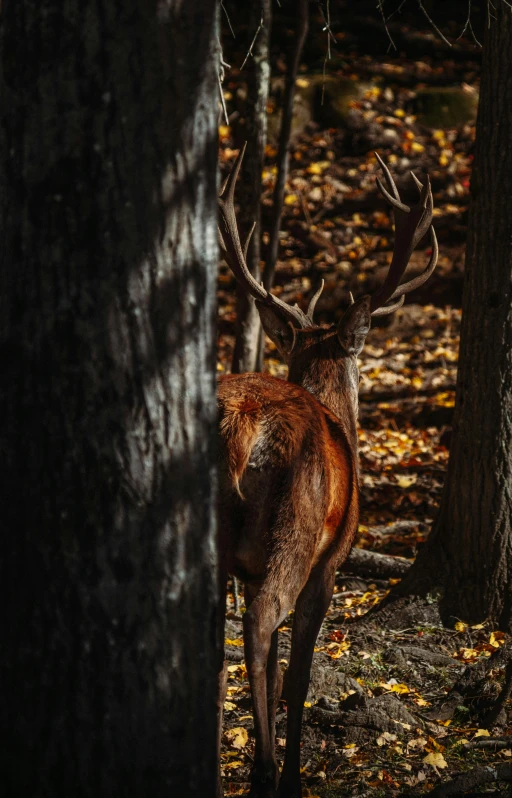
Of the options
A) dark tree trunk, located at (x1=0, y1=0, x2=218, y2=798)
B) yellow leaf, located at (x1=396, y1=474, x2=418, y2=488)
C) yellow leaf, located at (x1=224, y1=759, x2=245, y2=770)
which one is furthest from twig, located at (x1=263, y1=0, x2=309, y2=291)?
dark tree trunk, located at (x1=0, y1=0, x2=218, y2=798)

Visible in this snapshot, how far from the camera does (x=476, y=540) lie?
19.3ft

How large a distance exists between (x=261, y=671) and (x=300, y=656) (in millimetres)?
407

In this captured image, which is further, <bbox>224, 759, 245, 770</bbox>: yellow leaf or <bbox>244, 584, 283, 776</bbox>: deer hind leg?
<bbox>244, 584, 283, 776</bbox>: deer hind leg

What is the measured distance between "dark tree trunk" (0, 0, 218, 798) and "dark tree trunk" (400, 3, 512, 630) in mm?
3274

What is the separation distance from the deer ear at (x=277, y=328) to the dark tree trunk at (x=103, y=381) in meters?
2.93

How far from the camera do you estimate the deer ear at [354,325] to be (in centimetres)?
546

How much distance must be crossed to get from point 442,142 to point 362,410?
5.76 metres

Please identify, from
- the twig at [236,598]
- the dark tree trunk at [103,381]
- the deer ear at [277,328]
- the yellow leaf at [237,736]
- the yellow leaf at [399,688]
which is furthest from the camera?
the twig at [236,598]

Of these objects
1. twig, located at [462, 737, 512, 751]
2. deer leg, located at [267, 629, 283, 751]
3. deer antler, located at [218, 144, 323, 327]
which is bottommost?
twig, located at [462, 737, 512, 751]

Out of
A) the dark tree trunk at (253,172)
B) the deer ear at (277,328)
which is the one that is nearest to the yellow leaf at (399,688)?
the deer ear at (277,328)

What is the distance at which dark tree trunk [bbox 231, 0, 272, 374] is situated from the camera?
780 centimetres

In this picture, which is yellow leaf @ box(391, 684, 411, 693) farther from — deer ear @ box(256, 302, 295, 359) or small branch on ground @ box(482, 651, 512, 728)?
deer ear @ box(256, 302, 295, 359)

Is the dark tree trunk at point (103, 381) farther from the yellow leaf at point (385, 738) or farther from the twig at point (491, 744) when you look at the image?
the twig at point (491, 744)

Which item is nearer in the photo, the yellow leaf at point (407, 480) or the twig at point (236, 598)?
the twig at point (236, 598)
